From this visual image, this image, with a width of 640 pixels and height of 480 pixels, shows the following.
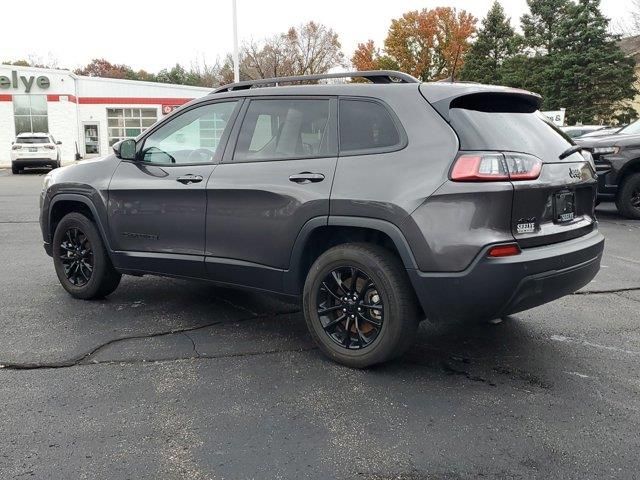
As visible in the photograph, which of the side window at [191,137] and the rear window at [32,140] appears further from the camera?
the rear window at [32,140]

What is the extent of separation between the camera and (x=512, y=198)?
3.36m

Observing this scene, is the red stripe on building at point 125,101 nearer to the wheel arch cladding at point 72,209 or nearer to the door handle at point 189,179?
the wheel arch cladding at point 72,209

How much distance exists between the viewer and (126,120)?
37.6m

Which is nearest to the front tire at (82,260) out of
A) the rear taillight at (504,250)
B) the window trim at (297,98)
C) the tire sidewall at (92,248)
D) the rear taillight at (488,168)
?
the tire sidewall at (92,248)

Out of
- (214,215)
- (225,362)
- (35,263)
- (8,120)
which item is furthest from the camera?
(8,120)

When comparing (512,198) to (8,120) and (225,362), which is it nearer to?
(225,362)

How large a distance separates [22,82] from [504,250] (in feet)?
124

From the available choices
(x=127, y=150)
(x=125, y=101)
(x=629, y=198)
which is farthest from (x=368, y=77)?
(x=125, y=101)

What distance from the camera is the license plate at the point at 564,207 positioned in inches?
144

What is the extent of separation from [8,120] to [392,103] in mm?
37079

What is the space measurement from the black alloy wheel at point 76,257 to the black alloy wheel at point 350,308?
249 centimetres

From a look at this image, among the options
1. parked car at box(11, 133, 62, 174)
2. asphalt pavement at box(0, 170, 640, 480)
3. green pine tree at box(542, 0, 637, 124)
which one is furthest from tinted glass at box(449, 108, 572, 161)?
green pine tree at box(542, 0, 637, 124)

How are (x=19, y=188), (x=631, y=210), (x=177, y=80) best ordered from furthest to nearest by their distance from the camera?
(x=177, y=80)
(x=19, y=188)
(x=631, y=210)

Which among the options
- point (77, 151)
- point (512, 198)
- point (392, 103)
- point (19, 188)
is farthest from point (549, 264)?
point (77, 151)
